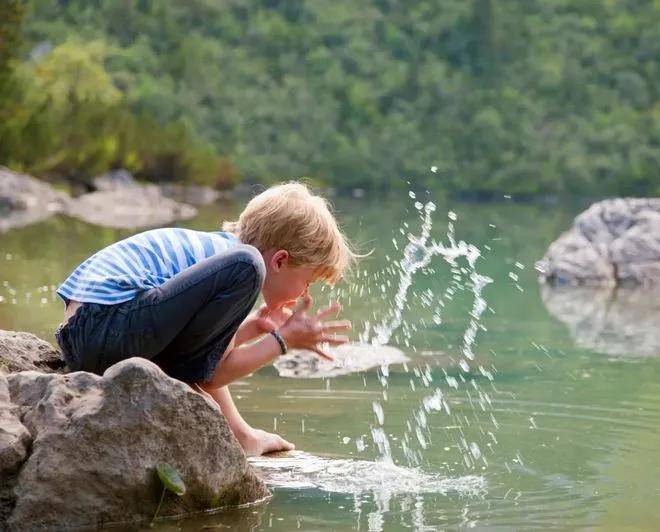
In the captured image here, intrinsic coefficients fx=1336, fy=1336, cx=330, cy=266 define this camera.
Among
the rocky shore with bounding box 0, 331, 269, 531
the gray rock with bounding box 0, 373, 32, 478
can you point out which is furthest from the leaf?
the gray rock with bounding box 0, 373, 32, 478

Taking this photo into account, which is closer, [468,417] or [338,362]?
[468,417]

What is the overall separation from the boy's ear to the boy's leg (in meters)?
0.18

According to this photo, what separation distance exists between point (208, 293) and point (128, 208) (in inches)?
615

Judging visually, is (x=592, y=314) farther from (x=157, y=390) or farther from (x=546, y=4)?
(x=546, y=4)

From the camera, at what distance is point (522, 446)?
351 cm

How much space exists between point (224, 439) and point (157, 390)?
19cm

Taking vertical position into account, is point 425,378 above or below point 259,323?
below

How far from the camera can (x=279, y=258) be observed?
118 inches

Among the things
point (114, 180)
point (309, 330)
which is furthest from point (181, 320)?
point (114, 180)

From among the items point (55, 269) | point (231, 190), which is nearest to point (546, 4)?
point (231, 190)

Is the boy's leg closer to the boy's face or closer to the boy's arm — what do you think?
the boy's arm

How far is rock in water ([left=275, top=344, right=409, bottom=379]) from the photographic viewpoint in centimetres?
463

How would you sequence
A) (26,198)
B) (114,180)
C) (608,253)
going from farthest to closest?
(114,180) → (26,198) → (608,253)

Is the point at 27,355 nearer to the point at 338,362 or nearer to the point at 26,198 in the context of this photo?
the point at 338,362
